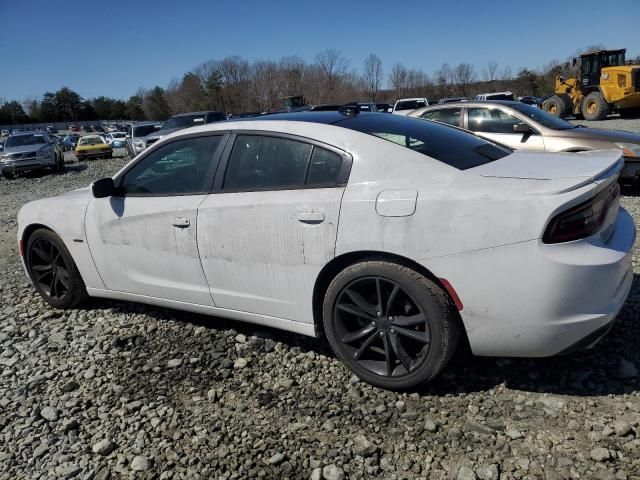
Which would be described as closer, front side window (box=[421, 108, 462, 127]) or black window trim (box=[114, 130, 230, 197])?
black window trim (box=[114, 130, 230, 197])

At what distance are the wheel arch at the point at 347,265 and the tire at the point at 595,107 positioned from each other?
2349 cm

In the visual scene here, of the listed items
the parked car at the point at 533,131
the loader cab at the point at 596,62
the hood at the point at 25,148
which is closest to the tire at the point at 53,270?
the parked car at the point at 533,131

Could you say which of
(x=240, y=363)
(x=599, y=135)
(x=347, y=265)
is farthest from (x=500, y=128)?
(x=240, y=363)

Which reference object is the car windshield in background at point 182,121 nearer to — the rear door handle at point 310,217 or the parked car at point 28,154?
the parked car at point 28,154

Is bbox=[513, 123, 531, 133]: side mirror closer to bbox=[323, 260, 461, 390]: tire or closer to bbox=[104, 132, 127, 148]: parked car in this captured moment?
bbox=[323, 260, 461, 390]: tire

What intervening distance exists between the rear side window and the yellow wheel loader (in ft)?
75.0

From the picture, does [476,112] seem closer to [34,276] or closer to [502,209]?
[502,209]

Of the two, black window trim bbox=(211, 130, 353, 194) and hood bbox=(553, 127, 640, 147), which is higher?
black window trim bbox=(211, 130, 353, 194)

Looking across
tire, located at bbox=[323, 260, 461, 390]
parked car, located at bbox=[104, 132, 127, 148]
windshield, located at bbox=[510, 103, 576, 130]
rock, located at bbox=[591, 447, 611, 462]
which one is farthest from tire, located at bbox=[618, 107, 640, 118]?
parked car, located at bbox=[104, 132, 127, 148]

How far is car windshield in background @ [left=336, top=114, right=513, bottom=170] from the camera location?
2.72 meters

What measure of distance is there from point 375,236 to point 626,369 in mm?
1587

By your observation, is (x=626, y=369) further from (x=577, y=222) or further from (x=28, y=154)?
(x=28, y=154)

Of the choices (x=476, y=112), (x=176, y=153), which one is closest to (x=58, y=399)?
(x=176, y=153)

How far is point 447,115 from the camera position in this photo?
797 centimetres
